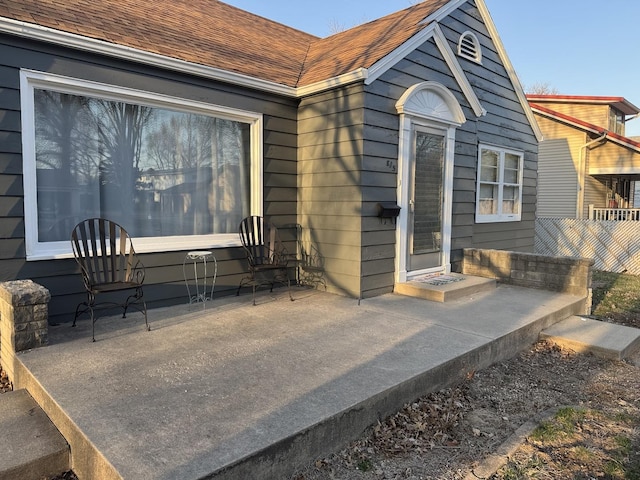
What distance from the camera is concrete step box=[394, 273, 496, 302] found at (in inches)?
187

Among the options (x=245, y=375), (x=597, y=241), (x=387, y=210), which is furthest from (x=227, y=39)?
(x=597, y=241)

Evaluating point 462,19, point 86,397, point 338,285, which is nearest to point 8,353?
point 86,397

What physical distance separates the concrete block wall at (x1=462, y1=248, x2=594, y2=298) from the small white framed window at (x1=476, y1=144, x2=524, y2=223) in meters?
0.97

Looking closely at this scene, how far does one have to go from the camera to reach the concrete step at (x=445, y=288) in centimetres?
475

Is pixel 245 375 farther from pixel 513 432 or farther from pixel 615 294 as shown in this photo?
pixel 615 294

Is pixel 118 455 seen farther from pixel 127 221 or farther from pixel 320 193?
pixel 320 193

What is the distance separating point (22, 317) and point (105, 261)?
83 centimetres

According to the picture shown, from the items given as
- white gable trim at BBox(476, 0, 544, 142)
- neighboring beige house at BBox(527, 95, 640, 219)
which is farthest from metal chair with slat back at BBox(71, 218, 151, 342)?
neighboring beige house at BBox(527, 95, 640, 219)

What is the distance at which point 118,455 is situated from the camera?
176 centimetres

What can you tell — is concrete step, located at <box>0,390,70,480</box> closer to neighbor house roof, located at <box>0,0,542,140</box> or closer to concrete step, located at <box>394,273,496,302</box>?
neighbor house roof, located at <box>0,0,542,140</box>

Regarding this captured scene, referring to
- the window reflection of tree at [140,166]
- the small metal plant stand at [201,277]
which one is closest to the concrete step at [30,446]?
the window reflection of tree at [140,166]

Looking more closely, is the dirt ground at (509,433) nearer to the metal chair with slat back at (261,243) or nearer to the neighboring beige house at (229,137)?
the neighboring beige house at (229,137)

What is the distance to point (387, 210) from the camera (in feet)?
15.6

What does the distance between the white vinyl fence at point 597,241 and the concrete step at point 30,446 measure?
9934 millimetres
